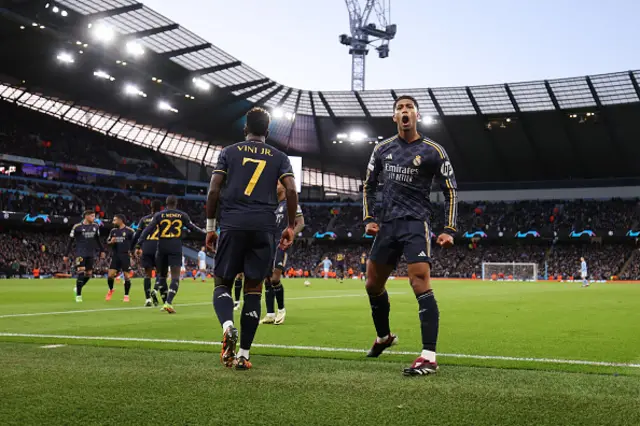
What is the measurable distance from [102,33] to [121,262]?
27636 millimetres

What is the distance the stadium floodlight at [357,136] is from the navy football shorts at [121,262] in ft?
150

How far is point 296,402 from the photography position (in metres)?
3.68

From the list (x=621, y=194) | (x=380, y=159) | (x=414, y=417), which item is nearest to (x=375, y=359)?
(x=380, y=159)

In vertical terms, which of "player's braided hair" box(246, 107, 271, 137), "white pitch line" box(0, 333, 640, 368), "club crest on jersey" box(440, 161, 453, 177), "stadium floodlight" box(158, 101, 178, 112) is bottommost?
"white pitch line" box(0, 333, 640, 368)

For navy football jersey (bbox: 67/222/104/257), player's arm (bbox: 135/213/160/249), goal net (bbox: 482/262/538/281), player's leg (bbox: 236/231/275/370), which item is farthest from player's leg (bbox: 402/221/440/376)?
goal net (bbox: 482/262/538/281)

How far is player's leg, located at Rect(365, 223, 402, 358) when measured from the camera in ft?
18.2

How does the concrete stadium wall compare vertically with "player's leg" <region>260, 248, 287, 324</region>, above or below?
above

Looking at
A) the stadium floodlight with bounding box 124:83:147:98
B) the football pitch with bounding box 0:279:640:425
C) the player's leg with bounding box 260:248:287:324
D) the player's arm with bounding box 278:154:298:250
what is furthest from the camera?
the stadium floodlight with bounding box 124:83:147:98

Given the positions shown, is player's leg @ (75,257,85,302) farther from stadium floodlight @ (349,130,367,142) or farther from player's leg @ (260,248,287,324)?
stadium floodlight @ (349,130,367,142)

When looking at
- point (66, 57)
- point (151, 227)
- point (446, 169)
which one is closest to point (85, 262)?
point (151, 227)

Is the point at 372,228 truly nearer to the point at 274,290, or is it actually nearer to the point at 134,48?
the point at 274,290

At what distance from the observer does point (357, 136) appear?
6053 centimetres

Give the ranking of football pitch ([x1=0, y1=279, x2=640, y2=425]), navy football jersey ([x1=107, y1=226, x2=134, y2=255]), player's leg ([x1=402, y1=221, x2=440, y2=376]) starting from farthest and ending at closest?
navy football jersey ([x1=107, y1=226, x2=134, y2=255]) < player's leg ([x1=402, y1=221, x2=440, y2=376]) < football pitch ([x1=0, y1=279, x2=640, y2=425])

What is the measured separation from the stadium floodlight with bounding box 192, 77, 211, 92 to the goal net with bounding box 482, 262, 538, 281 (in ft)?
89.5
